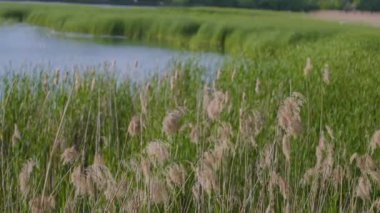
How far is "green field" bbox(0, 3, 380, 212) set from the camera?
3.93 meters

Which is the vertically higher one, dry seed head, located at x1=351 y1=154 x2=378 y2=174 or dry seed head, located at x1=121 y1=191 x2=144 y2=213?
dry seed head, located at x1=351 y1=154 x2=378 y2=174

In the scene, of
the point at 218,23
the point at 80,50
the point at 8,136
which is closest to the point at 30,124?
the point at 8,136

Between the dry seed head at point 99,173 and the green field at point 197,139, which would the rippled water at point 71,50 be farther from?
the dry seed head at point 99,173

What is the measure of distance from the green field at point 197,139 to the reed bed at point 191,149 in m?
0.01

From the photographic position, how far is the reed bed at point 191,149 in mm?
3891

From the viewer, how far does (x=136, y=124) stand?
154 inches

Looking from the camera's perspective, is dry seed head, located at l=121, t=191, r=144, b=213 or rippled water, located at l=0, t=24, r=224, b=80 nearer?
dry seed head, located at l=121, t=191, r=144, b=213

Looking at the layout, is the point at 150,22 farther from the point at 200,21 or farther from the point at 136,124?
the point at 136,124

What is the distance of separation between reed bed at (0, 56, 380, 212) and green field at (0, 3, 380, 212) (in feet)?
0.05

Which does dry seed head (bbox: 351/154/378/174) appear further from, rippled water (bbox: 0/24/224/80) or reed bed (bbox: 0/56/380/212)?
→ rippled water (bbox: 0/24/224/80)

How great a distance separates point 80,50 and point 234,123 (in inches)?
637

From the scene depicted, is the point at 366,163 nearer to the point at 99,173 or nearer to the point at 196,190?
the point at 196,190

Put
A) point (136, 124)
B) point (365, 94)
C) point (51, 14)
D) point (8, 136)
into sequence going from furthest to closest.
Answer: point (51, 14), point (365, 94), point (8, 136), point (136, 124)

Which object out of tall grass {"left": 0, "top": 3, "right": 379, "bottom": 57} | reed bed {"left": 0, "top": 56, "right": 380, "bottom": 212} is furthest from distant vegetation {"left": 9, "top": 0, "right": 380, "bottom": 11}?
reed bed {"left": 0, "top": 56, "right": 380, "bottom": 212}
